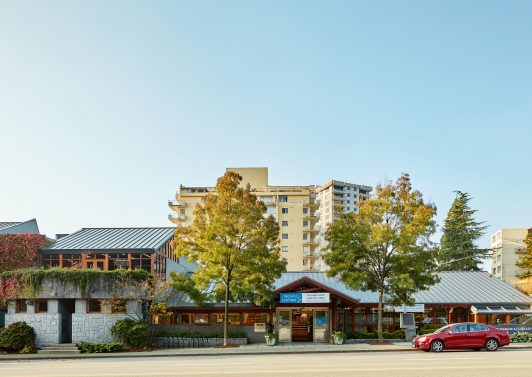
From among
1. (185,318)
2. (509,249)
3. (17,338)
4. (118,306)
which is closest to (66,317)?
(17,338)

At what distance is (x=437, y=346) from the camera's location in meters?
26.9

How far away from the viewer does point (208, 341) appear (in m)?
33.7

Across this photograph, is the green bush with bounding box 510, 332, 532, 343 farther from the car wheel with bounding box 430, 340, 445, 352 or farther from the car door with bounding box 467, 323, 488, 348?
the car wheel with bounding box 430, 340, 445, 352

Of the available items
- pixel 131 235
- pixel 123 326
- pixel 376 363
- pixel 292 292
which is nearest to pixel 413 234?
pixel 292 292

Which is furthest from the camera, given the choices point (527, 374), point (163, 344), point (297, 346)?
point (163, 344)

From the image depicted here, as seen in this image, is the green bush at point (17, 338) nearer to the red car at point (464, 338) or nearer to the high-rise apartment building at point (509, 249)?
the red car at point (464, 338)

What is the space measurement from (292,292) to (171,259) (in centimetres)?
1212

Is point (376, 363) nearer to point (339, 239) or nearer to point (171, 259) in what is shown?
point (339, 239)

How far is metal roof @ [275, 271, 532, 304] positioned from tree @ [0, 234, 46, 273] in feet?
58.3

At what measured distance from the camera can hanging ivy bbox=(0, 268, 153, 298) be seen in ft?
109

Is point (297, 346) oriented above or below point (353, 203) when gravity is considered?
below

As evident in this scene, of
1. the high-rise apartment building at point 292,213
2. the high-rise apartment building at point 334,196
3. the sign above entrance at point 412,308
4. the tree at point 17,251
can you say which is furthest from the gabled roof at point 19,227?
the high-rise apartment building at point 334,196

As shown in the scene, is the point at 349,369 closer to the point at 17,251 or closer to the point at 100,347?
the point at 100,347

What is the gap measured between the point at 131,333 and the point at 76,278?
5.17 metres
